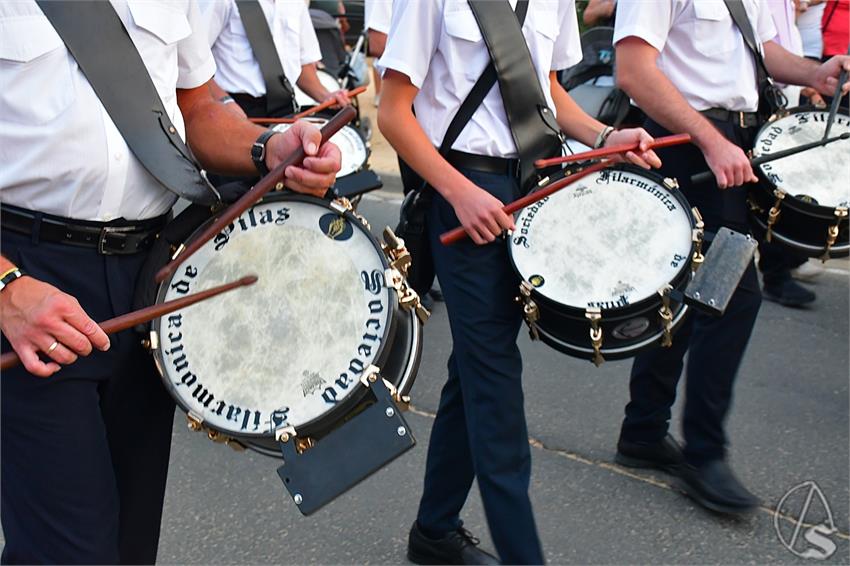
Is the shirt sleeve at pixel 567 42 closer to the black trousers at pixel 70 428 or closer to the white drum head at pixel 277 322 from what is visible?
the white drum head at pixel 277 322

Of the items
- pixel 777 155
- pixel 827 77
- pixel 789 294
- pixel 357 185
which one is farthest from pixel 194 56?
pixel 789 294

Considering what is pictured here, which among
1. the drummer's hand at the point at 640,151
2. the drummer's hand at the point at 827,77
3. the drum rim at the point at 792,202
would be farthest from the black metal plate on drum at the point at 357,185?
the drummer's hand at the point at 827,77

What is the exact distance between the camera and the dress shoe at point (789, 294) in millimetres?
5121

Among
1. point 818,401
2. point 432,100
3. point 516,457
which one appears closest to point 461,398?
point 516,457

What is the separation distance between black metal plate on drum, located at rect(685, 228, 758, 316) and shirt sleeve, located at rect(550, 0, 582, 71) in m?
0.64

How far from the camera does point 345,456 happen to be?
1.79 meters

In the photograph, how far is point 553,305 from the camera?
2.45m

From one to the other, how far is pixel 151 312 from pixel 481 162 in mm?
1057

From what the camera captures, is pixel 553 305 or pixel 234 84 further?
pixel 234 84

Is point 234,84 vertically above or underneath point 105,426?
underneath

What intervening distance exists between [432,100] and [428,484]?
1099 mm

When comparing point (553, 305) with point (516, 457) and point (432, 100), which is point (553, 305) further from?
point (432, 100)

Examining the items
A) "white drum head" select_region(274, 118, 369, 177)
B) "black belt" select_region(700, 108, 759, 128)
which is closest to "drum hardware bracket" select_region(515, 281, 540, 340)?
"black belt" select_region(700, 108, 759, 128)

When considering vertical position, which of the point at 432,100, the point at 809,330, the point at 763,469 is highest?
the point at 432,100
